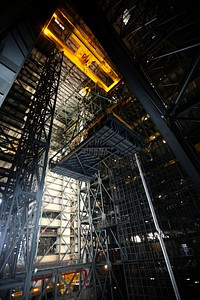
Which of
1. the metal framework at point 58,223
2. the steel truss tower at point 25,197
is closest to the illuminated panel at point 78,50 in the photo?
the steel truss tower at point 25,197

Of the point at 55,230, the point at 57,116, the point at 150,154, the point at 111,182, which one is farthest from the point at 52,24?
the point at 55,230

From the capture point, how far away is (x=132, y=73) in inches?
147

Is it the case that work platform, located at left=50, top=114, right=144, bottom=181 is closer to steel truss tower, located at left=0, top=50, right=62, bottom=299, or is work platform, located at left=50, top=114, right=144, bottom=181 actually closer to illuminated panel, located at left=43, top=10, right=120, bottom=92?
steel truss tower, located at left=0, top=50, right=62, bottom=299

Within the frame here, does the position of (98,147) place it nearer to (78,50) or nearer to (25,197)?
(25,197)

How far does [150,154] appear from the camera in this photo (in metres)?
13.5

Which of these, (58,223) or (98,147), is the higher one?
(98,147)

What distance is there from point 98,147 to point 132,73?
25.2ft

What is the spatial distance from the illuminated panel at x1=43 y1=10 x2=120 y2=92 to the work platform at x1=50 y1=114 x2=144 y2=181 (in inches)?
324

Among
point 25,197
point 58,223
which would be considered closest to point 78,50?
point 25,197

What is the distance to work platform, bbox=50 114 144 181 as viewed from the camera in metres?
9.75

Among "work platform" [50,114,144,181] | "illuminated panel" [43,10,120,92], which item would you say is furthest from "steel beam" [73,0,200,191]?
"illuminated panel" [43,10,120,92]

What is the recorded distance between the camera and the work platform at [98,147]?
9750mm

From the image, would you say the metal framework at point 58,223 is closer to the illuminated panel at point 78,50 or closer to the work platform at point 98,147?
the work platform at point 98,147

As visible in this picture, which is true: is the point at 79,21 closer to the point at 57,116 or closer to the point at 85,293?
the point at 57,116
